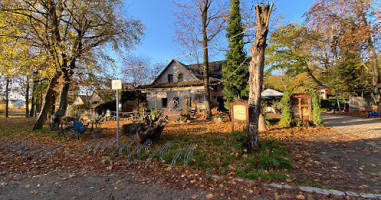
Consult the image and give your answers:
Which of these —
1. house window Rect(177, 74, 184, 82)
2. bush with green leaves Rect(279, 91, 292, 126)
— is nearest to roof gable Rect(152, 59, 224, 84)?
house window Rect(177, 74, 184, 82)

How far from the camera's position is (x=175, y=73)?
23.1m

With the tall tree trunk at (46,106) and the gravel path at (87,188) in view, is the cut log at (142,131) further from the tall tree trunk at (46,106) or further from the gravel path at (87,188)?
the tall tree trunk at (46,106)

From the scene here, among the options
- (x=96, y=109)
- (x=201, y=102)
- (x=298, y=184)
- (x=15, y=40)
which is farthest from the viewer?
(x=201, y=102)

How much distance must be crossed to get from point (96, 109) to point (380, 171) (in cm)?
2001

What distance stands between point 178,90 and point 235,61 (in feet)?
25.4

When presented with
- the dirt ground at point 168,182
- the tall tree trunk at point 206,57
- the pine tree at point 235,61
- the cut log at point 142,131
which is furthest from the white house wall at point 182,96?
the dirt ground at point 168,182

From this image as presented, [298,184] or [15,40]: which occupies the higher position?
[15,40]

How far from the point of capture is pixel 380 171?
3990mm

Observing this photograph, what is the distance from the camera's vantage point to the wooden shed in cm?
1009

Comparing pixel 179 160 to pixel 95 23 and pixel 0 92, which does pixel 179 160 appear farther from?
pixel 0 92

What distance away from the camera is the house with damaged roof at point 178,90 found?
786 inches

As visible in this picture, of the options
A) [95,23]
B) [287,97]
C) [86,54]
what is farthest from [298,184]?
[95,23]

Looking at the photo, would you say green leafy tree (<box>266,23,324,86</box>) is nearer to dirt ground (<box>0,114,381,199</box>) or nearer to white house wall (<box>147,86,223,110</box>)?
white house wall (<box>147,86,223,110</box>)

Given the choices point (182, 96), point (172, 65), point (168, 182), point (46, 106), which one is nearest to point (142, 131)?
point (168, 182)
